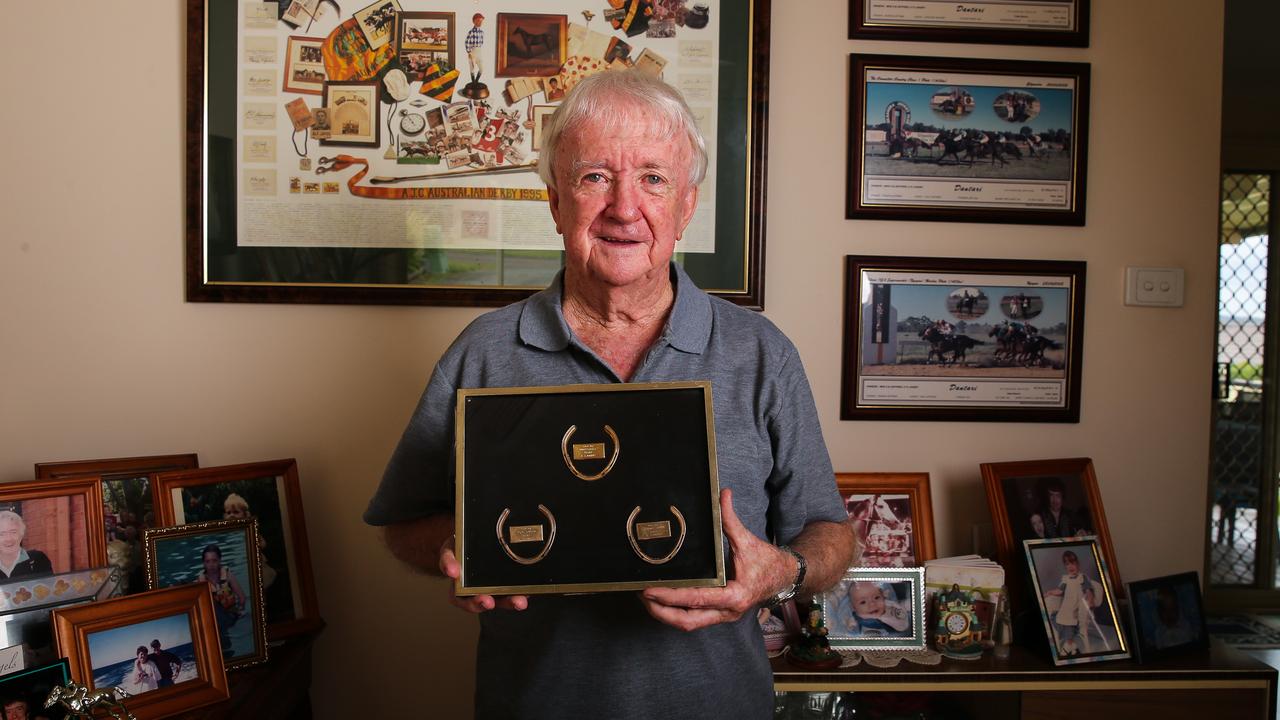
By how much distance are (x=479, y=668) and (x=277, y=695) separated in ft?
2.24

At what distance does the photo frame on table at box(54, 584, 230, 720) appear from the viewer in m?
1.30

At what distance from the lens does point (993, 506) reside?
1885 millimetres

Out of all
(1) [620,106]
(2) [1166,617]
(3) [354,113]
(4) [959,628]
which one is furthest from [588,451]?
(2) [1166,617]

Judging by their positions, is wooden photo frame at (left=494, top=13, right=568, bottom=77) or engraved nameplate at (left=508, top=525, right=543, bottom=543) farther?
wooden photo frame at (left=494, top=13, right=568, bottom=77)

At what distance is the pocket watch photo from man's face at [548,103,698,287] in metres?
0.84

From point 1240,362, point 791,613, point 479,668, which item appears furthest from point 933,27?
point 1240,362

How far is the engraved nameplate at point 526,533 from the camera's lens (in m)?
0.93

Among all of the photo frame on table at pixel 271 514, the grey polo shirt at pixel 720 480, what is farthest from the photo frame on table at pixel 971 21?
the photo frame on table at pixel 271 514

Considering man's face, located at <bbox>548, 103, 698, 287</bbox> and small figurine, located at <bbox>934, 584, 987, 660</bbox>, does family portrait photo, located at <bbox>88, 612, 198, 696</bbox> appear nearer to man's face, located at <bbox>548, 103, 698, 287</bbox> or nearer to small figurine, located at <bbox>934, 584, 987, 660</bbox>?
man's face, located at <bbox>548, 103, 698, 287</bbox>

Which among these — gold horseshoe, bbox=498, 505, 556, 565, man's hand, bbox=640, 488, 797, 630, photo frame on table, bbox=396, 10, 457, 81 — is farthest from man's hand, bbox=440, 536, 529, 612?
photo frame on table, bbox=396, 10, 457, 81

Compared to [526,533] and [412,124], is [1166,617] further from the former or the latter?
[412,124]

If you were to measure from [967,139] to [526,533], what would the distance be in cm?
159

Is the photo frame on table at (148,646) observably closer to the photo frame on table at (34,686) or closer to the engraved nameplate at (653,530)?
the photo frame on table at (34,686)

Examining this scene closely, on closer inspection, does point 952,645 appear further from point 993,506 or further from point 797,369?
point 797,369
